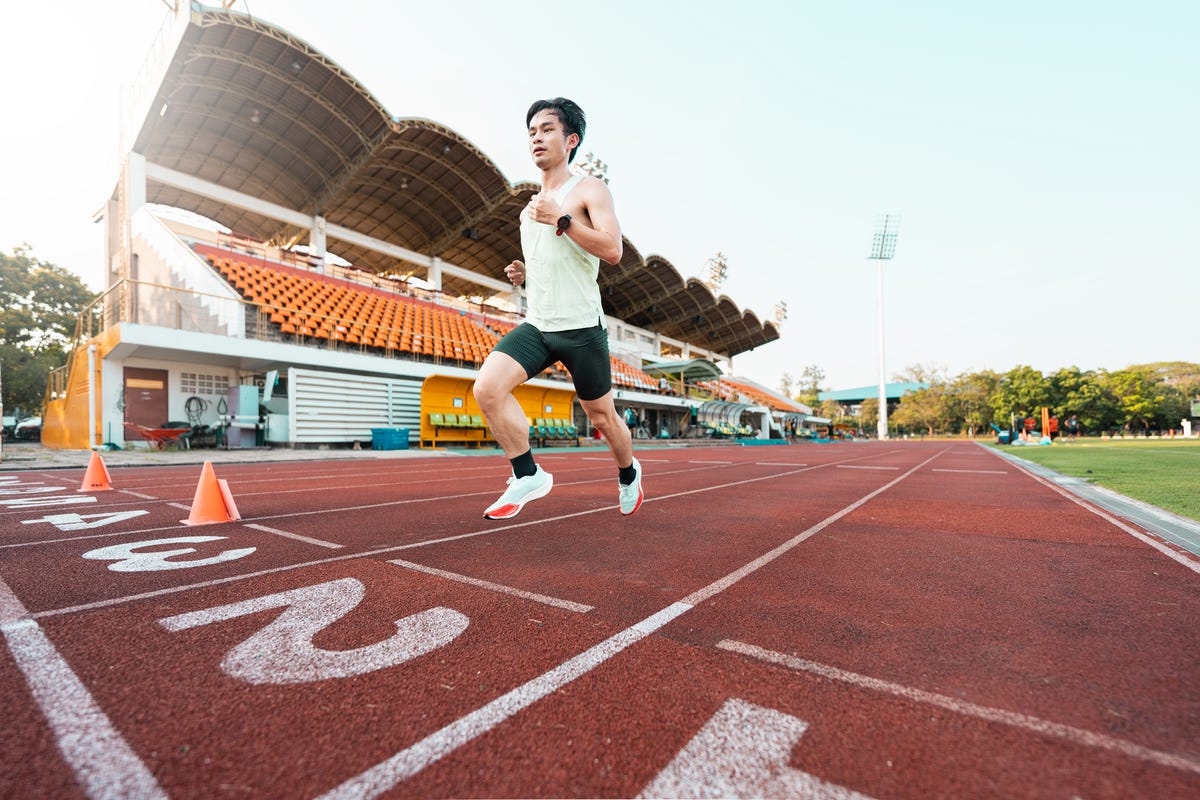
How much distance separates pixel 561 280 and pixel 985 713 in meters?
2.63

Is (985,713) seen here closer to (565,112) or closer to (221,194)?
(565,112)

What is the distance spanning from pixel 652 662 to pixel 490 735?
1.83ft

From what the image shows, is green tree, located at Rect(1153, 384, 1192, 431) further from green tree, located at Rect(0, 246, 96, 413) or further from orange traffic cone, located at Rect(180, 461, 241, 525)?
green tree, located at Rect(0, 246, 96, 413)

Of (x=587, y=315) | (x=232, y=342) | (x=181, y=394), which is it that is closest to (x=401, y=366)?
(x=232, y=342)

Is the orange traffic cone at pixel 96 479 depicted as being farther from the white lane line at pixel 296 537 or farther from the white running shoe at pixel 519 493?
the white running shoe at pixel 519 493

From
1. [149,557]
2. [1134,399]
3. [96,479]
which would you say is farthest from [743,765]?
[1134,399]

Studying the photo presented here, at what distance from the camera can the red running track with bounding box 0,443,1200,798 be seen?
3.36 feet

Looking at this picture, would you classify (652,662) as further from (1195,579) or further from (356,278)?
(356,278)

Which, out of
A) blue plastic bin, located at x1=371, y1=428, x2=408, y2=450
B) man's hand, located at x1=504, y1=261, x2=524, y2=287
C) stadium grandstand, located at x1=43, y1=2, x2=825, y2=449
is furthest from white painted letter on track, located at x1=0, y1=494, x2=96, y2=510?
blue plastic bin, located at x1=371, y1=428, x2=408, y2=450

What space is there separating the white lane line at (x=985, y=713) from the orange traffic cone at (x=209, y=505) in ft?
12.5

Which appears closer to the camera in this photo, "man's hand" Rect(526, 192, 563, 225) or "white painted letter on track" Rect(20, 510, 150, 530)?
"man's hand" Rect(526, 192, 563, 225)

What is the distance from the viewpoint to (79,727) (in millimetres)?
1139

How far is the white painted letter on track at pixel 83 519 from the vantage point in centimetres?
351

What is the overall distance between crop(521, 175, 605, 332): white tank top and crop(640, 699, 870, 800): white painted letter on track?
7.52 ft
